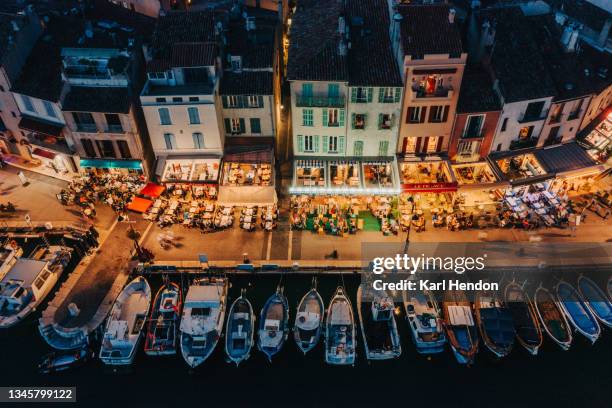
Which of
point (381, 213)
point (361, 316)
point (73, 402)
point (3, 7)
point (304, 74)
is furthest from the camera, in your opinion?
point (3, 7)

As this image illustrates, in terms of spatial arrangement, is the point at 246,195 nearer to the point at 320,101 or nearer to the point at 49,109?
the point at 320,101

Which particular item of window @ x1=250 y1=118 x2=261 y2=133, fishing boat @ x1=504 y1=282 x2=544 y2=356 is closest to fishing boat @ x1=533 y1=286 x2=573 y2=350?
fishing boat @ x1=504 y1=282 x2=544 y2=356

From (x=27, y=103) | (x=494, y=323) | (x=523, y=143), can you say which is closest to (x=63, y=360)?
(x=27, y=103)

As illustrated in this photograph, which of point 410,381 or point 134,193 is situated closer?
point 410,381

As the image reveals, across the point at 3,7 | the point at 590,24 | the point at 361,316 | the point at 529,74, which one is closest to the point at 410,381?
the point at 361,316

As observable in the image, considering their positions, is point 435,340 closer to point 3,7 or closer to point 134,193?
point 134,193

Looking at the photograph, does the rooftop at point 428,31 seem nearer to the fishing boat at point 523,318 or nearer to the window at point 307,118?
the window at point 307,118

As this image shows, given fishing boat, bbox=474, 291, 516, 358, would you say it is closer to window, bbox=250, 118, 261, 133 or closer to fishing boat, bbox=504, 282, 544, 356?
fishing boat, bbox=504, 282, 544, 356
